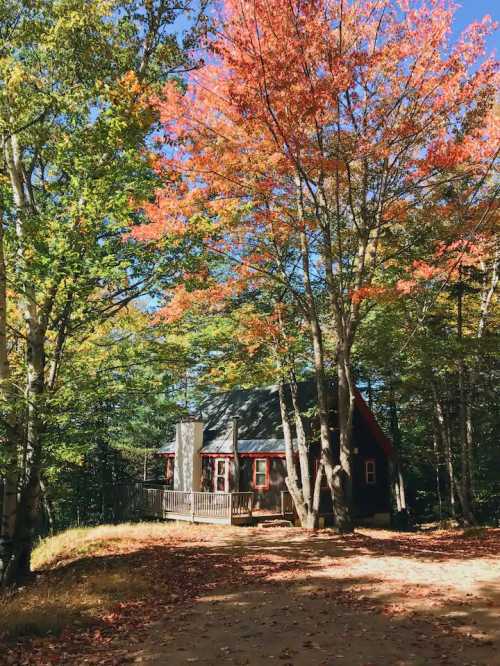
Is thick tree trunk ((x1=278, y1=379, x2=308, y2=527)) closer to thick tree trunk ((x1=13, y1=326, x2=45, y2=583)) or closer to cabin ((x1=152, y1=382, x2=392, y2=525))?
cabin ((x1=152, y1=382, x2=392, y2=525))

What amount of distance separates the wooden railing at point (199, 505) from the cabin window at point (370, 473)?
24.6 feet

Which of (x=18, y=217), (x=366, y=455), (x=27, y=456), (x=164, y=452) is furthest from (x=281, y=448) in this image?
(x=18, y=217)

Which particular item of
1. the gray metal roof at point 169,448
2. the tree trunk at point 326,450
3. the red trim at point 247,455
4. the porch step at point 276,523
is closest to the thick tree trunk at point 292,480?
the porch step at point 276,523

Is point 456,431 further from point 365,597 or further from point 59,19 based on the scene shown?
point 59,19

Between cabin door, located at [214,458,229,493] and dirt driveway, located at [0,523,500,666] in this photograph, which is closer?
dirt driveway, located at [0,523,500,666]

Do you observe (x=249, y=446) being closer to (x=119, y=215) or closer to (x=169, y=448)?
(x=169, y=448)

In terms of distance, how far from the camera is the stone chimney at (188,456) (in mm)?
25283

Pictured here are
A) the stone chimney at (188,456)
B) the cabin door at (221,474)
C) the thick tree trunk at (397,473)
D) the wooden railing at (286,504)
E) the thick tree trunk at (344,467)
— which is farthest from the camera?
the thick tree trunk at (397,473)

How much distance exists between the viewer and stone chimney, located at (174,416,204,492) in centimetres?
2528

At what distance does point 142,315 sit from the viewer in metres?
18.5

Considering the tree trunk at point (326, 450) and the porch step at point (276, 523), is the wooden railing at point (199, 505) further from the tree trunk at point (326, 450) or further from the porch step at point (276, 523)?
the tree trunk at point (326, 450)

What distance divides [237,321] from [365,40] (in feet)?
33.9

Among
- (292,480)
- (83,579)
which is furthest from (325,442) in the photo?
(83,579)

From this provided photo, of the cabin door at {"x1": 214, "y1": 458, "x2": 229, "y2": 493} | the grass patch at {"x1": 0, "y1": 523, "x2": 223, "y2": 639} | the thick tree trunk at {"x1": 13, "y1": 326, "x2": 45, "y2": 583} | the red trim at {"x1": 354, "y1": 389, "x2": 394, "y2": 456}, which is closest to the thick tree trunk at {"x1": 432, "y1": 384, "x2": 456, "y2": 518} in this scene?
the red trim at {"x1": 354, "y1": 389, "x2": 394, "y2": 456}
